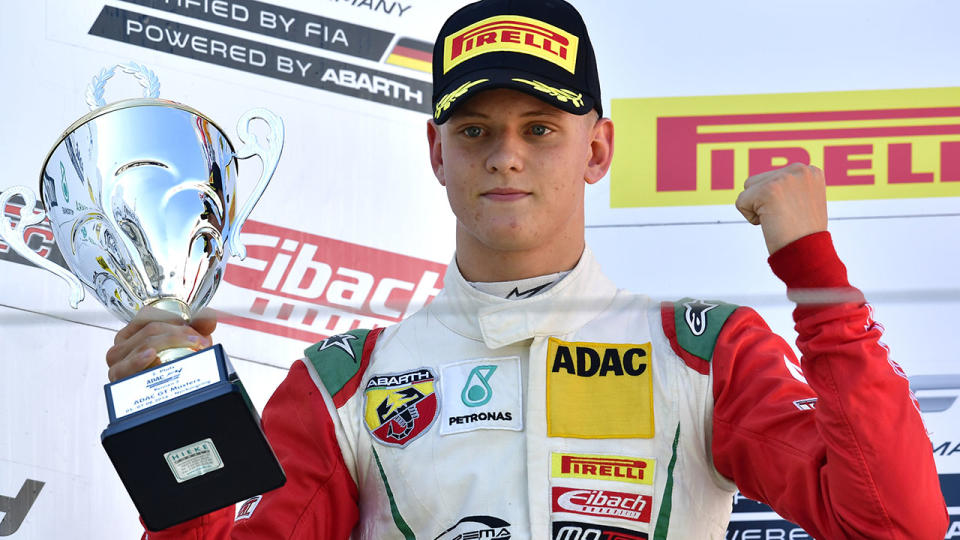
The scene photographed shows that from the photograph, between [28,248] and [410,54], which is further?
[410,54]

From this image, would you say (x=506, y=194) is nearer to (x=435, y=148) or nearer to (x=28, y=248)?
(x=435, y=148)

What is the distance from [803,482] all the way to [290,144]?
1156mm

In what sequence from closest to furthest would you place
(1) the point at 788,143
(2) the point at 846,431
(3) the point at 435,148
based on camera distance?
(2) the point at 846,431 < (3) the point at 435,148 < (1) the point at 788,143

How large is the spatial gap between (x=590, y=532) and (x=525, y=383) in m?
0.20

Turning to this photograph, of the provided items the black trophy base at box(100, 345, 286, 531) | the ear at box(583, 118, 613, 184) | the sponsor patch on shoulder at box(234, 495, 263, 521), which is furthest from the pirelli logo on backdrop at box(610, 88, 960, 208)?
the black trophy base at box(100, 345, 286, 531)

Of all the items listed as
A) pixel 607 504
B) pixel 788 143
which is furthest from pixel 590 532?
pixel 788 143

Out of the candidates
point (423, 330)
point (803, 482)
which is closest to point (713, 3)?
point (423, 330)

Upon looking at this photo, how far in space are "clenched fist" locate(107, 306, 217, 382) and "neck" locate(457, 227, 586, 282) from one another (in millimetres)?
383

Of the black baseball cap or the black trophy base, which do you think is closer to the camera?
the black trophy base

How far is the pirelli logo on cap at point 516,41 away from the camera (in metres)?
1.53

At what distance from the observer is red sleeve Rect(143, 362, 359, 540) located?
149 cm

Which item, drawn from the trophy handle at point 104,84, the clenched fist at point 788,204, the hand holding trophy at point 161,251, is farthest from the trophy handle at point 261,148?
the clenched fist at point 788,204

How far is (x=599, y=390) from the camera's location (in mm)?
1501

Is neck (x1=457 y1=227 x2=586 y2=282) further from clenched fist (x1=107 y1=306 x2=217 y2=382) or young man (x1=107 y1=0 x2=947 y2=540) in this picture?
clenched fist (x1=107 y1=306 x2=217 y2=382)
